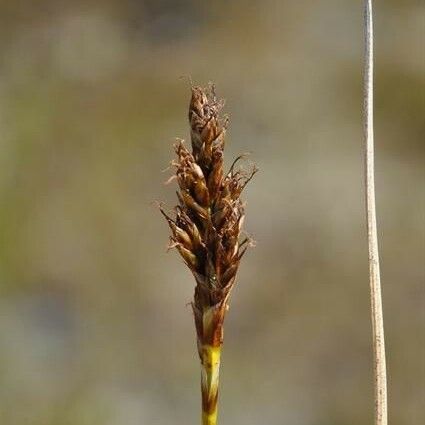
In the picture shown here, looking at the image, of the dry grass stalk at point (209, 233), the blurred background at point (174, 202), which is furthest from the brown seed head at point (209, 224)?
the blurred background at point (174, 202)

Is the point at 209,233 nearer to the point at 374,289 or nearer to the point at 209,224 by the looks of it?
the point at 209,224

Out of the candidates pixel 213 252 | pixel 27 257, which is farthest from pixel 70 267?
pixel 213 252

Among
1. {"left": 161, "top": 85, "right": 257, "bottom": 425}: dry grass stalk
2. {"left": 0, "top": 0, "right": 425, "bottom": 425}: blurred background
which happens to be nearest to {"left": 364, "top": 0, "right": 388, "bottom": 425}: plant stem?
{"left": 161, "top": 85, "right": 257, "bottom": 425}: dry grass stalk

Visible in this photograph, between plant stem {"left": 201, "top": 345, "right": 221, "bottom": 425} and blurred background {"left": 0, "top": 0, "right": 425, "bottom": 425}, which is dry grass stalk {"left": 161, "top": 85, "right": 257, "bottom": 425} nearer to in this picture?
plant stem {"left": 201, "top": 345, "right": 221, "bottom": 425}

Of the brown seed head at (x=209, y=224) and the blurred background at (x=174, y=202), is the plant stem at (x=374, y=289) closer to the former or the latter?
the brown seed head at (x=209, y=224)

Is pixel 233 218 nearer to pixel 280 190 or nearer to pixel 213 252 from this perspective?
pixel 213 252
